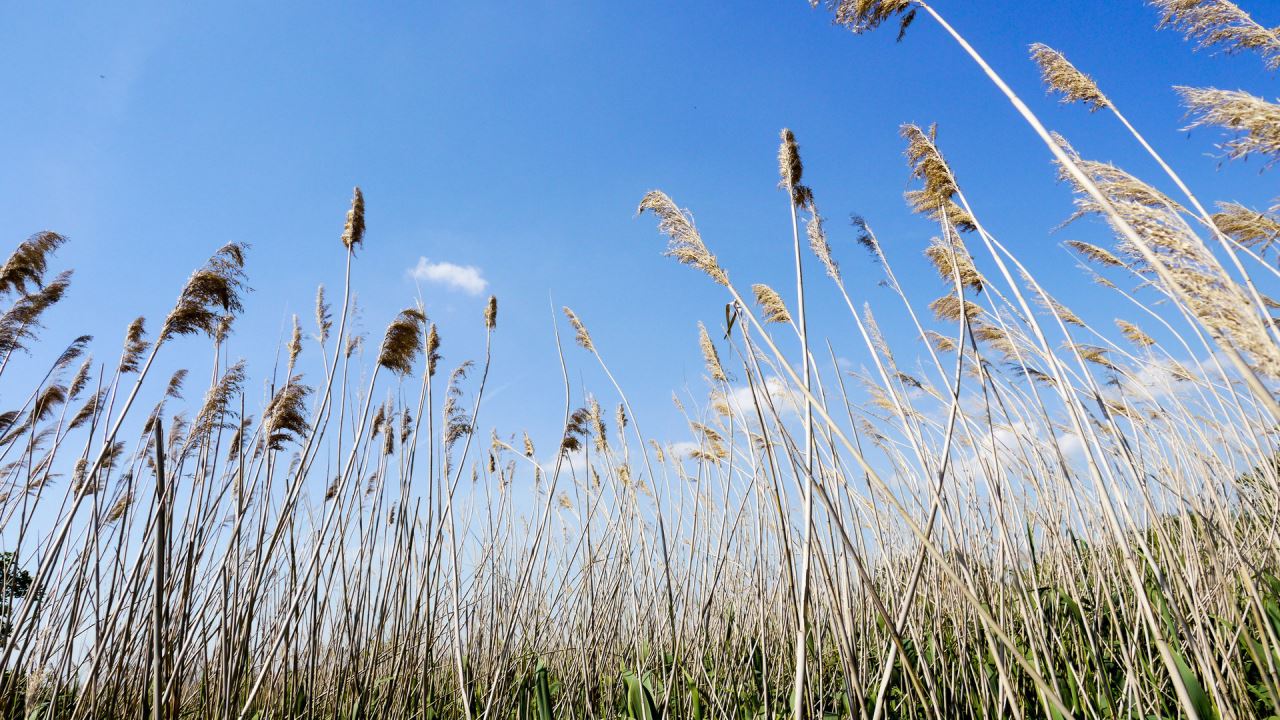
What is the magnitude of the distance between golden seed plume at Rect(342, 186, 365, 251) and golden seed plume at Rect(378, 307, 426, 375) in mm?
395

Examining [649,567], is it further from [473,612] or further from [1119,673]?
[1119,673]

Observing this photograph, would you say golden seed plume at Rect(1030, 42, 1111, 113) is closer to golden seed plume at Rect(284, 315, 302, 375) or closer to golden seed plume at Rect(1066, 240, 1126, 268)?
golden seed plume at Rect(1066, 240, 1126, 268)

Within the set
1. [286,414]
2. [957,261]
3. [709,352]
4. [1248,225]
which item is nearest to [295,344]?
[286,414]

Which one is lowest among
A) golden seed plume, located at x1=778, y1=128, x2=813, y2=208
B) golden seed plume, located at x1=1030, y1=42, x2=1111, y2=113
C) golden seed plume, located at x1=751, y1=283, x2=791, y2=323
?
golden seed plume, located at x1=751, y1=283, x2=791, y2=323

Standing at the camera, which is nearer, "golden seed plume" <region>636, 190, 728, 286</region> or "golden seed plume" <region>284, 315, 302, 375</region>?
"golden seed plume" <region>636, 190, 728, 286</region>

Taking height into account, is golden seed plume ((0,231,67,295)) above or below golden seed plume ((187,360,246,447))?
above

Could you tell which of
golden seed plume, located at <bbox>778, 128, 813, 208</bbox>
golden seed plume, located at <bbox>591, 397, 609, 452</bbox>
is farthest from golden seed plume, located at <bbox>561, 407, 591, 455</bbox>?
golden seed plume, located at <bbox>778, 128, 813, 208</bbox>

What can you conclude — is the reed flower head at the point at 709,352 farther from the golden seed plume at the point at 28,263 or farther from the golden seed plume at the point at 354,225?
the golden seed plume at the point at 28,263


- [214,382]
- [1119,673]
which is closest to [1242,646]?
[1119,673]

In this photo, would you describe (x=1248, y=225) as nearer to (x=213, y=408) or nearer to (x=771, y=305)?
(x=771, y=305)

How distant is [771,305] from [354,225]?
1873 millimetres

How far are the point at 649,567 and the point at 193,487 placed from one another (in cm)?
207

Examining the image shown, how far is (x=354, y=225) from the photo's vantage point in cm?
281

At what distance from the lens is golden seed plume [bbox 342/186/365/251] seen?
9.21 ft
